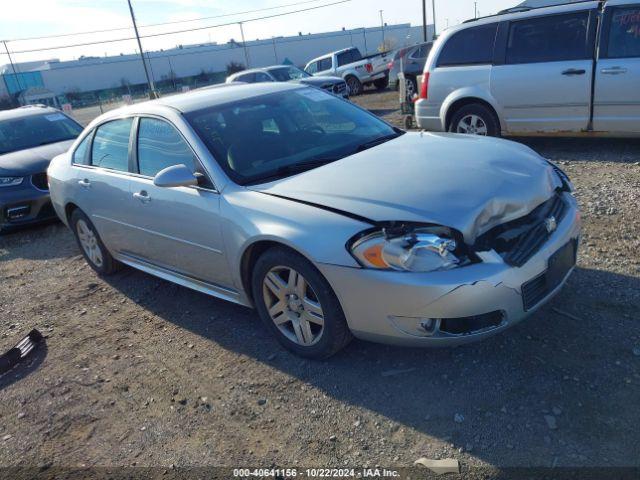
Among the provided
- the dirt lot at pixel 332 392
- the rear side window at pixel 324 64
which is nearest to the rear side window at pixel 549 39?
the dirt lot at pixel 332 392

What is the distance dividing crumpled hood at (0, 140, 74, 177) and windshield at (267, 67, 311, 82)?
11.1 m

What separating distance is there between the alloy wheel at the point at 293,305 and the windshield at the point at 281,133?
0.68m

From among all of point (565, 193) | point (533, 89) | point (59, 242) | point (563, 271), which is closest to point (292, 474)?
point (563, 271)

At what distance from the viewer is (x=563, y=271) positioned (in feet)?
10.6

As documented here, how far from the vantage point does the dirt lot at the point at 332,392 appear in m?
2.67

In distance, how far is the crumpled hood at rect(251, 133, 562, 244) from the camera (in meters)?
2.94

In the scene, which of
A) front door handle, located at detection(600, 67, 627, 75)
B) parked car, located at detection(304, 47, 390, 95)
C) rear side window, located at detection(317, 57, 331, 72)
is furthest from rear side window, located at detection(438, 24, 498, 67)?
rear side window, located at detection(317, 57, 331, 72)

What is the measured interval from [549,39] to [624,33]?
883mm

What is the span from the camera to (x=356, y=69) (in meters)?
20.3

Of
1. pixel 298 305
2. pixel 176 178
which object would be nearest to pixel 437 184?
pixel 298 305

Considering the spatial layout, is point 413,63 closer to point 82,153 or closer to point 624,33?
point 624,33

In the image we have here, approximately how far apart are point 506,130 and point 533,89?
0.65m

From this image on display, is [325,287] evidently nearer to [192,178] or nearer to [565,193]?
[192,178]

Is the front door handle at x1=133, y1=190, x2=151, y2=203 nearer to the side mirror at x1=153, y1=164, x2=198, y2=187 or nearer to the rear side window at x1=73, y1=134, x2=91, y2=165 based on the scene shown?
the side mirror at x1=153, y1=164, x2=198, y2=187
